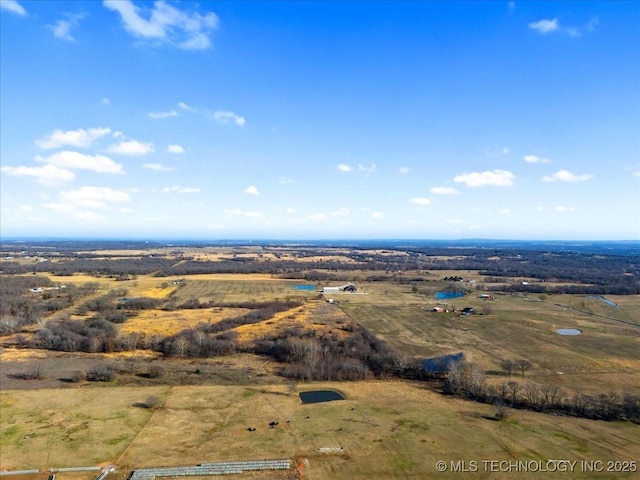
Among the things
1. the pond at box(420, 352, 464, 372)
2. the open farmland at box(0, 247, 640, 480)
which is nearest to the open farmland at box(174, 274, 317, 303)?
the open farmland at box(0, 247, 640, 480)

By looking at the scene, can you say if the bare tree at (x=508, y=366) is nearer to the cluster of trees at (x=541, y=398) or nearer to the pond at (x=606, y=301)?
the cluster of trees at (x=541, y=398)

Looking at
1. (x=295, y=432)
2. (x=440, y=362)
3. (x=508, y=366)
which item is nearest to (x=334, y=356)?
(x=440, y=362)

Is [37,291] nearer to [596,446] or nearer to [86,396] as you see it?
[86,396]

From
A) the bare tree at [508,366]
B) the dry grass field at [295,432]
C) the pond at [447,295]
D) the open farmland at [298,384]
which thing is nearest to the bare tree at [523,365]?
the bare tree at [508,366]

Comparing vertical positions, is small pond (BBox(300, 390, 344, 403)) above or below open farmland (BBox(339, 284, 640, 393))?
below

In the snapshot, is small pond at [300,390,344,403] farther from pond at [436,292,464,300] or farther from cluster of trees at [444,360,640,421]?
pond at [436,292,464,300]

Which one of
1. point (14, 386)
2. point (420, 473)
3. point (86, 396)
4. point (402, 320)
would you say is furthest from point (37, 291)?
point (420, 473)

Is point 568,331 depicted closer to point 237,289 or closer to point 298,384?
point 298,384
